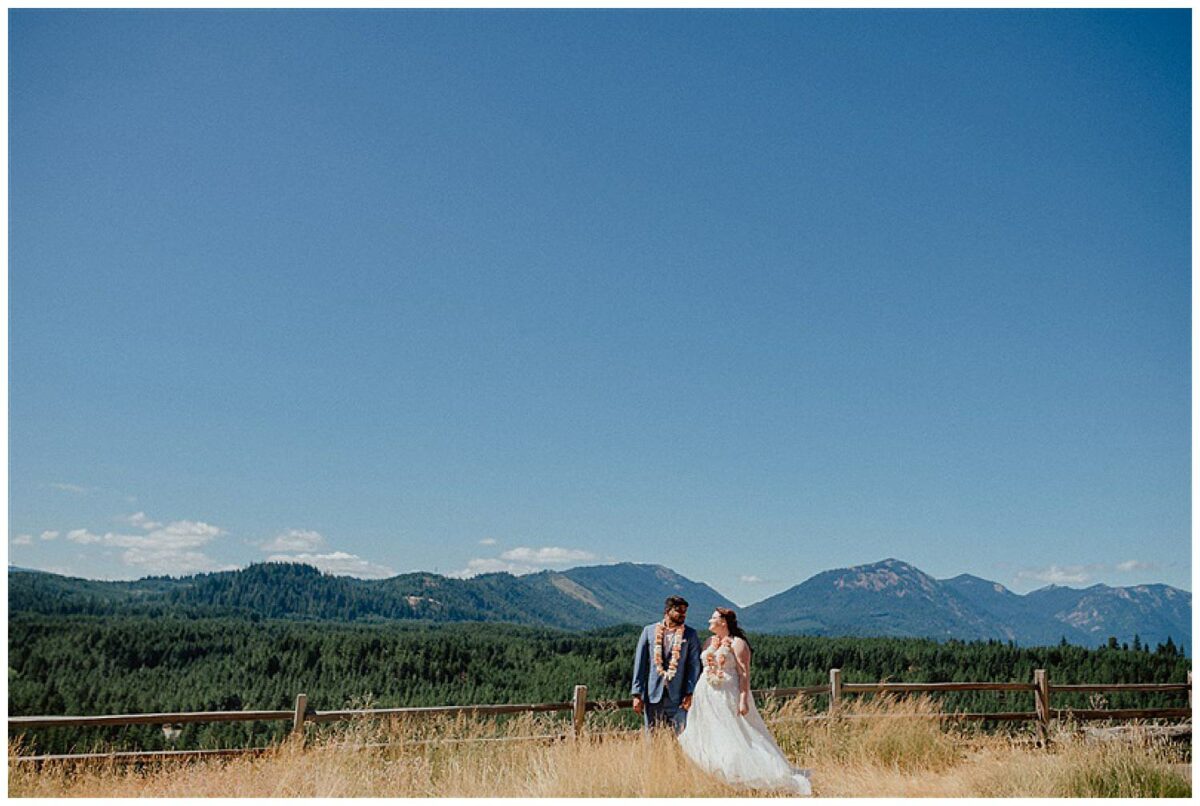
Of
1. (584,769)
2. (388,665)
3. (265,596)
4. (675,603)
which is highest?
(265,596)

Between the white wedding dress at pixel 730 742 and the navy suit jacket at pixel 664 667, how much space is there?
190 millimetres

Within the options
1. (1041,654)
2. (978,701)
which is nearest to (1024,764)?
(978,701)

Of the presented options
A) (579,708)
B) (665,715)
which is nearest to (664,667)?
(665,715)

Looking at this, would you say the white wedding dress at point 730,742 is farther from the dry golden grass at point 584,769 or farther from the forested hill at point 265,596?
the forested hill at point 265,596

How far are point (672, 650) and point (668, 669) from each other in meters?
0.14

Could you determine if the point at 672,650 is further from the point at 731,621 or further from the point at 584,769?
the point at 584,769

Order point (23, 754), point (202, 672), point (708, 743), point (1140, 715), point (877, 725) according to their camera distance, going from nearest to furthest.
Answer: point (708, 743) < point (23, 754) < point (877, 725) < point (1140, 715) < point (202, 672)

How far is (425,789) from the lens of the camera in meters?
7.04

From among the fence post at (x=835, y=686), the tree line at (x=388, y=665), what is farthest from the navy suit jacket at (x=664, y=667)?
the tree line at (x=388, y=665)

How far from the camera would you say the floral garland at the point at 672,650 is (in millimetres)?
7367

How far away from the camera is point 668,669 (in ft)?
24.3

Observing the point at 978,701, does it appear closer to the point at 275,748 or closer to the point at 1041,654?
the point at 1041,654

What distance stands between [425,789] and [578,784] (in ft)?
3.62

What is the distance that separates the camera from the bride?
6.70 metres
